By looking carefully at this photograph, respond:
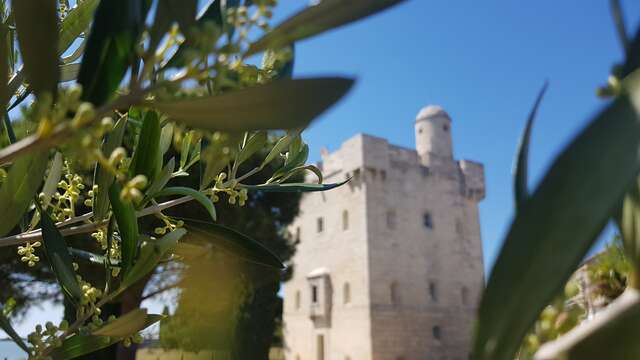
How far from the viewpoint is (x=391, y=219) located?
21.1 meters

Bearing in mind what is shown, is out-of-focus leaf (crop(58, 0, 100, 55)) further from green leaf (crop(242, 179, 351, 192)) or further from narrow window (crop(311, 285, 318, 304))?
narrow window (crop(311, 285, 318, 304))

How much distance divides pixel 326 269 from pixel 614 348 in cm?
2150

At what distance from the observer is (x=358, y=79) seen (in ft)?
1.76

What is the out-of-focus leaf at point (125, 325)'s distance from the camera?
0.75 m

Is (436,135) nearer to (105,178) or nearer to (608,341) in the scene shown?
(105,178)

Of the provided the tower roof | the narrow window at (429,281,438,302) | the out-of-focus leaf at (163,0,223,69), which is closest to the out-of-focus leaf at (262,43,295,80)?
the out-of-focus leaf at (163,0,223,69)

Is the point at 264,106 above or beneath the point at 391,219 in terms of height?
beneath

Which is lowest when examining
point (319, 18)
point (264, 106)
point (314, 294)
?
point (264, 106)

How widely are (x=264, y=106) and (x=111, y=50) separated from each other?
19 centimetres

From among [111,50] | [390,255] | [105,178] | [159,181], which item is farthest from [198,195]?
[390,255]

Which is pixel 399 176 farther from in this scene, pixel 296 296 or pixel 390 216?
pixel 296 296

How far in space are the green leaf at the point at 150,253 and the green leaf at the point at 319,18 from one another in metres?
0.30

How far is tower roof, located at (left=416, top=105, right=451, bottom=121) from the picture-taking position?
75.5 feet

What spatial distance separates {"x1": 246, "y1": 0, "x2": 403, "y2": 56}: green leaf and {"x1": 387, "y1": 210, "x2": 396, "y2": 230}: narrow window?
20.5 metres
